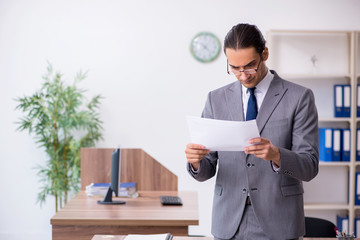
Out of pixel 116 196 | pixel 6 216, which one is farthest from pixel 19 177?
pixel 116 196

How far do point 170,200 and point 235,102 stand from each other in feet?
4.55

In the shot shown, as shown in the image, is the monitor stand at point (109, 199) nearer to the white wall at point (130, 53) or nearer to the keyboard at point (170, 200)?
the keyboard at point (170, 200)

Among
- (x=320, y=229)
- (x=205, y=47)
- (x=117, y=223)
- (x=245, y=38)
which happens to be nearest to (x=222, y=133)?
(x=245, y=38)

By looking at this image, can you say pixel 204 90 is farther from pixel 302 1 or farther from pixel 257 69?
pixel 257 69

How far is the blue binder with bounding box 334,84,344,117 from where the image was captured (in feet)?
15.0

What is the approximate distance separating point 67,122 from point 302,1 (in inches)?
106

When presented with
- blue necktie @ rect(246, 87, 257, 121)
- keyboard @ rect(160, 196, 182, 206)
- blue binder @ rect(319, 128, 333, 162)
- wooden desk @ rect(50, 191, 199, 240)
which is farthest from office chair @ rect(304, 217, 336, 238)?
blue binder @ rect(319, 128, 333, 162)

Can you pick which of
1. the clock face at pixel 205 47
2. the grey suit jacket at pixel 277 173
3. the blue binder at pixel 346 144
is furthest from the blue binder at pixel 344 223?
the grey suit jacket at pixel 277 173

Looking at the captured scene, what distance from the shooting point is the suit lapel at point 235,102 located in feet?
6.08

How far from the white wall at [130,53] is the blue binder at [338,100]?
0.70 m

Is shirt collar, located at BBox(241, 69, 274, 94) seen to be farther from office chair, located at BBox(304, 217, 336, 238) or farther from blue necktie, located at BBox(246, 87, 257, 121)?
office chair, located at BBox(304, 217, 336, 238)

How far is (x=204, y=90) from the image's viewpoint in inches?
191

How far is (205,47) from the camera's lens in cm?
482

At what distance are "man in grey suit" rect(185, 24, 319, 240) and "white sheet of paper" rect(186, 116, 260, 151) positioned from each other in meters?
0.04
